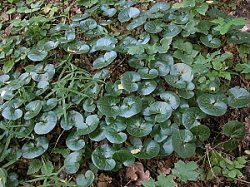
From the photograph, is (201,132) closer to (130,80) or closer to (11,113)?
(130,80)

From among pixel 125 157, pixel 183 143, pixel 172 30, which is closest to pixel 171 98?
pixel 183 143

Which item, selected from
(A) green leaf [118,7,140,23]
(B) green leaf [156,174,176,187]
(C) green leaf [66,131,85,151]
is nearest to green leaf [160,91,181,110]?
(B) green leaf [156,174,176,187]

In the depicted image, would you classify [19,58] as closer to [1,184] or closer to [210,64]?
[1,184]

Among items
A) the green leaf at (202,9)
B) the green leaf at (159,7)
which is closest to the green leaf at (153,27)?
the green leaf at (159,7)

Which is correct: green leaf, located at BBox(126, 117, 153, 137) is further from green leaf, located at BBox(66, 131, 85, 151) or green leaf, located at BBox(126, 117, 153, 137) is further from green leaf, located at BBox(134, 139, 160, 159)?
green leaf, located at BBox(66, 131, 85, 151)

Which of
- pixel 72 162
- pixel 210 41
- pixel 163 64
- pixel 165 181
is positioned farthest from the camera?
pixel 210 41

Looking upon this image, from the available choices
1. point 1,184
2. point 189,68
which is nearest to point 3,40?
point 1,184

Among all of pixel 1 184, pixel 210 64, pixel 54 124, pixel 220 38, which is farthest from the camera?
pixel 220 38
